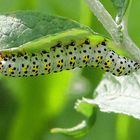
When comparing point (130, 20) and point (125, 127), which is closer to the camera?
point (125, 127)

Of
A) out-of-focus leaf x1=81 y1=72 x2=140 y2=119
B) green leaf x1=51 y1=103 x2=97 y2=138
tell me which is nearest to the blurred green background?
green leaf x1=51 y1=103 x2=97 y2=138

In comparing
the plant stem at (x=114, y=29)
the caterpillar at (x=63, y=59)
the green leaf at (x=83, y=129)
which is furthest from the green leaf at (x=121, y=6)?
the green leaf at (x=83, y=129)

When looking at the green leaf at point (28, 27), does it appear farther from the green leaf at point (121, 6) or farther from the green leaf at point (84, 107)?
the green leaf at point (84, 107)

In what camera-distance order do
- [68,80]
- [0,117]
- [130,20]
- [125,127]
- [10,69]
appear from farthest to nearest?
1. [0,117]
2. [68,80]
3. [130,20]
4. [125,127]
5. [10,69]

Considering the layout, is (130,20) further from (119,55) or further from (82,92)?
(119,55)

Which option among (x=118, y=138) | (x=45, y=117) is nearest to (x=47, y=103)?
(x=45, y=117)

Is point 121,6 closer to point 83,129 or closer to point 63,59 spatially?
point 63,59
